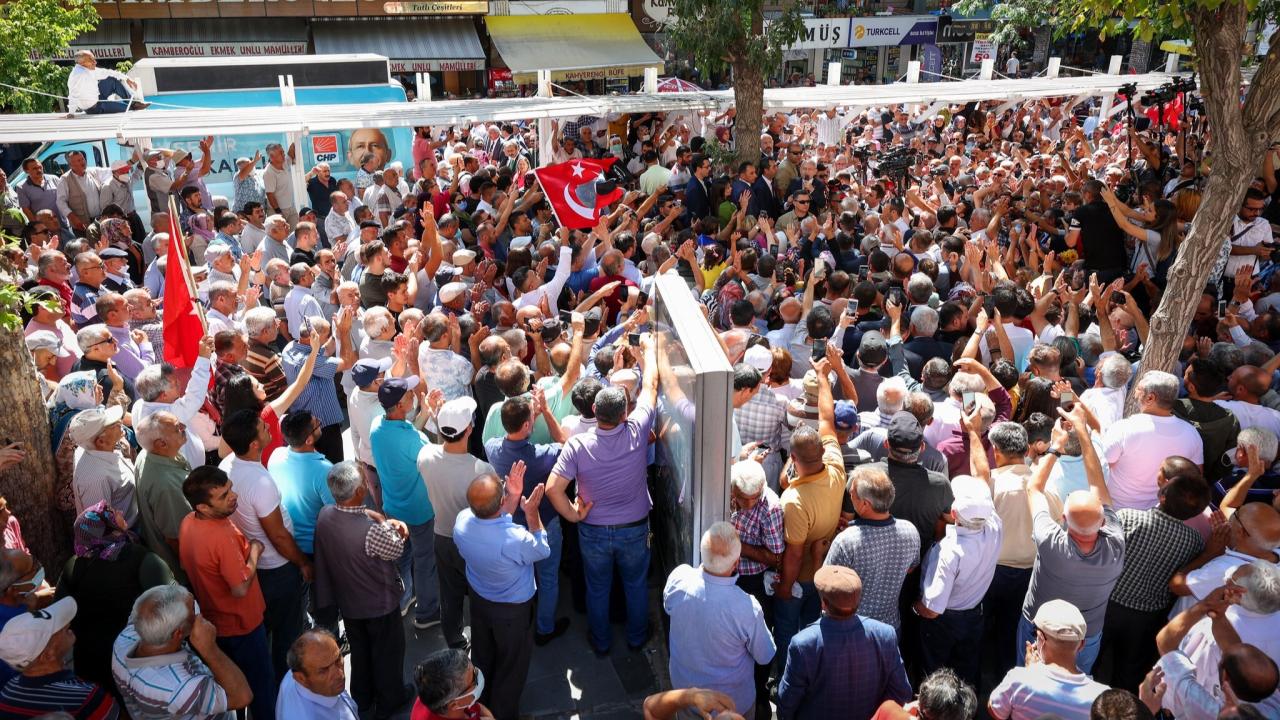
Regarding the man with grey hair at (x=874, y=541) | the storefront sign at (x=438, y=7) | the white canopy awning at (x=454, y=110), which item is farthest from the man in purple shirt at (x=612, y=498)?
the storefront sign at (x=438, y=7)

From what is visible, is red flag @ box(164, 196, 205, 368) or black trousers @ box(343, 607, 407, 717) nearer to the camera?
black trousers @ box(343, 607, 407, 717)

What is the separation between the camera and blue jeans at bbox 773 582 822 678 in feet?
14.1

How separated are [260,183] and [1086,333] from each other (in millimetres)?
9724

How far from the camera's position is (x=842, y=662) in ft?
10.8

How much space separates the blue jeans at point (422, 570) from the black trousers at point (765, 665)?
1794mm

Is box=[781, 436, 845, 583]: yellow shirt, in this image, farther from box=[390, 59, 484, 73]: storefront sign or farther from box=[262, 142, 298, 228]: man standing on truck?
box=[390, 59, 484, 73]: storefront sign

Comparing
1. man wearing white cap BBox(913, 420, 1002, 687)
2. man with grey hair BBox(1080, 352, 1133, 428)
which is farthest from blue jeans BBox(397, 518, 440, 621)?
man with grey hair BBox(1080, 352, 1133, 428)

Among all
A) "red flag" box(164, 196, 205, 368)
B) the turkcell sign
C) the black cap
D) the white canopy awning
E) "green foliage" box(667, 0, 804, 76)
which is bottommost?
the black cap

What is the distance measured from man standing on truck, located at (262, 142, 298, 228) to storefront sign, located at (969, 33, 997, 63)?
2484cm

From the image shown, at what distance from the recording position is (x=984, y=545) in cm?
390

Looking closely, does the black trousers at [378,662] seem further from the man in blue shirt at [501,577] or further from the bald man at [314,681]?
the bald man at [314,681]

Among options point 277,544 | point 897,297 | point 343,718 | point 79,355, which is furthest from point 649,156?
point 343,718

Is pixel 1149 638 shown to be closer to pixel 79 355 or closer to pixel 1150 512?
pixel 1150 512

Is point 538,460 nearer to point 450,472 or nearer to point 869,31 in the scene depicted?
point 450,472
